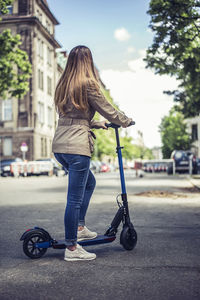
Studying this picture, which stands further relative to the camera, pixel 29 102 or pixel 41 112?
pixel 41 112

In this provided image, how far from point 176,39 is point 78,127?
11266mm

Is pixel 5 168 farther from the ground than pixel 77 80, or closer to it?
closer to it

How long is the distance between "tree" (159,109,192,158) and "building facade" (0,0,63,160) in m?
26.5

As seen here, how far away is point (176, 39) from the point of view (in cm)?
1419

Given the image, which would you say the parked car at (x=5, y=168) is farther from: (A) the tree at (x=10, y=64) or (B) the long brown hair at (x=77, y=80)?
(B) the long brown hair at (x=77, y=80)

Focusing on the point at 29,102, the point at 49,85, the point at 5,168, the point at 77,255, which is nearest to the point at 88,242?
the point at 77,255

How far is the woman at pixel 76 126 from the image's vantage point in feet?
12.6

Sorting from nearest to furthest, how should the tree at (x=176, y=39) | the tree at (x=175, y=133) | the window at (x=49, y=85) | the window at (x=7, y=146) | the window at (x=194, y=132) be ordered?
the tree at (x=176, y=39)
the window at (x=7, y=146)
the window at (x=49, y=85)
the window at (x=194, y=132)
the tree at (x=175, y=133)

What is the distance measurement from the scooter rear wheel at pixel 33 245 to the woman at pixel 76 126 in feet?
0.90

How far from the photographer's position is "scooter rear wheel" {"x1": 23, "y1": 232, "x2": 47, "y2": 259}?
3896 mm

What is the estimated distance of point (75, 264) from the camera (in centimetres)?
371

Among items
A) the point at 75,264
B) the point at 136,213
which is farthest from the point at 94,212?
the point at 75,264

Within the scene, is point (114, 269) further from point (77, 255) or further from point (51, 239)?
point (51, 239)

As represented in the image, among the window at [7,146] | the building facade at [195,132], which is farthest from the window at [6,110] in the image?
the building facade at [195,132]
